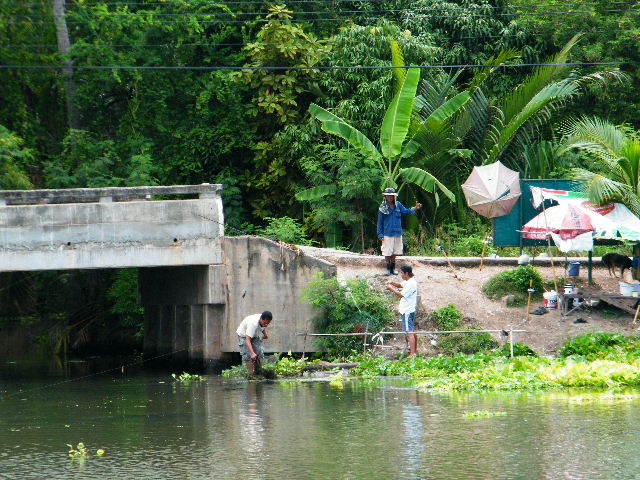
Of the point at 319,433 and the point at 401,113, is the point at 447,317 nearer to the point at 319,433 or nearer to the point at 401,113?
the point at 401,113

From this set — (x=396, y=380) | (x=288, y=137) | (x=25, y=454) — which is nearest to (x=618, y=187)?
(x=396, y=380)

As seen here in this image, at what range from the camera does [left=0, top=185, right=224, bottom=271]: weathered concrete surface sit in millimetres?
20688

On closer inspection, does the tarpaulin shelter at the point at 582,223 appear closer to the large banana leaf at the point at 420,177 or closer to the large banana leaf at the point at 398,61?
the large banana leaf at the point at 420,177

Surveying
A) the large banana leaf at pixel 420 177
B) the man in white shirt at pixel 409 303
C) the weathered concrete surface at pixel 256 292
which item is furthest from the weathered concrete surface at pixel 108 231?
the large banana leaf at pixel 420 177

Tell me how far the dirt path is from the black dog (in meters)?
0.44

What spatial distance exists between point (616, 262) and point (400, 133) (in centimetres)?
606

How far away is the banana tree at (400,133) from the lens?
2430 cm

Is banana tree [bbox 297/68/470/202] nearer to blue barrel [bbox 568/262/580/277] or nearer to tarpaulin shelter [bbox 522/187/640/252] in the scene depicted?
blue barrel [bbox 568/262/580/277]

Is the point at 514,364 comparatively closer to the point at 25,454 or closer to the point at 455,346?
the point at 455,346

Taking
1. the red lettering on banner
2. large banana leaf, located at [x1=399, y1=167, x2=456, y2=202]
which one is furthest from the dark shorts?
large banana leaf, located at [x1=399, y1=167, x2=456, y2=202]

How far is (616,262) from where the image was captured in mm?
22094

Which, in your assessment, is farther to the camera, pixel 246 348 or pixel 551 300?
pixel 551 300

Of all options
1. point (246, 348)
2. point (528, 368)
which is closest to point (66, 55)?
point (246, 348)

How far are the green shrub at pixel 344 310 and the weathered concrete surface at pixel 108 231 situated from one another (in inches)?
99.6
